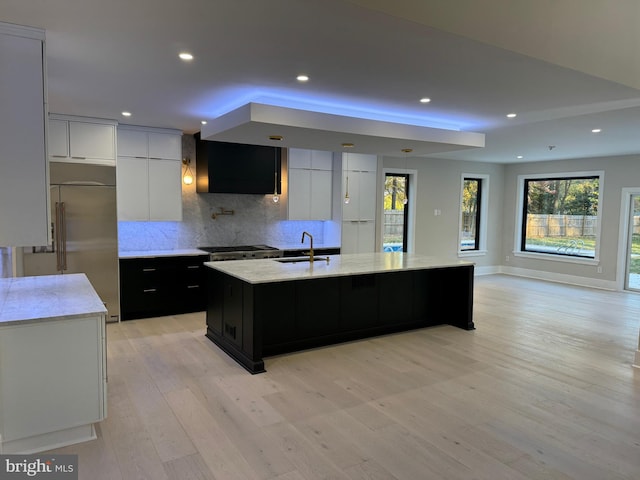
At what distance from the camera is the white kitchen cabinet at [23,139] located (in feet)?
8.84

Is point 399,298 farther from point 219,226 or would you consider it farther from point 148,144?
point 148,144

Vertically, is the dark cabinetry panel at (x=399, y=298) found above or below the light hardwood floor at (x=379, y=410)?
above

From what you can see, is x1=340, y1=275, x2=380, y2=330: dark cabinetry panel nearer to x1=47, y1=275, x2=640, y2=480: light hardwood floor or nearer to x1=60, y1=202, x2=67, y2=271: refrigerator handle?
x1=47, y1=275, x2=640, y2=480: light hardwood floor

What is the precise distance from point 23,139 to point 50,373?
4.86ft

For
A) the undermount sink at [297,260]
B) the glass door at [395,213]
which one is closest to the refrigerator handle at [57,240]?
the undermount sink at [297,260]

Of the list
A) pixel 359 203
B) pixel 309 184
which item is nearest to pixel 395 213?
pixel 359 203

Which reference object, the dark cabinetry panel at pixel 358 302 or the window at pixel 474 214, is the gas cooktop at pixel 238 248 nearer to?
the dark cabinetry panel at pixel 358 302

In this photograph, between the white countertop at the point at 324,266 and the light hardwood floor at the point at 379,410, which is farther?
the white countertop at the point at 324,266

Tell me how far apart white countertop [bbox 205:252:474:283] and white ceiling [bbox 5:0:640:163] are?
1346mm

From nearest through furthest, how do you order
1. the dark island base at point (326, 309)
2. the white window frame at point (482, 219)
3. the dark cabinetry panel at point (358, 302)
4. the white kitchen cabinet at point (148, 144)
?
1. the dark island base at point (326, 309)
2. the dark cabinetry panel at point (358, 302)
3. the white kitchen cabinet at point (148, 144)
4. the white window frame at point (482, 219)

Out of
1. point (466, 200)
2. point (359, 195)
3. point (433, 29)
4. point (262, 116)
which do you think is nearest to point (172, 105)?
point (262, 116)

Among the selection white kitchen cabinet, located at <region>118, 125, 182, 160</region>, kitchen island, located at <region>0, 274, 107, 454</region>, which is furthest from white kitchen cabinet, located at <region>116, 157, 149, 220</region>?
kitchen island, located at <region>0, 274, 107, 454</region>

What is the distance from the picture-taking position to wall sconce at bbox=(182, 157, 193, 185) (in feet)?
20.4

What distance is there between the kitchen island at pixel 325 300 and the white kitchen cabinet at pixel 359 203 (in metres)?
1.53
